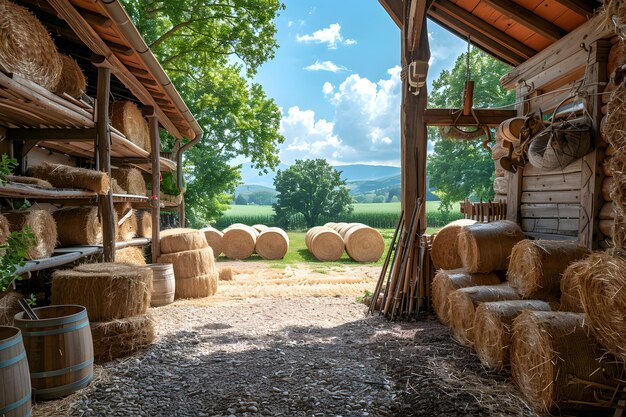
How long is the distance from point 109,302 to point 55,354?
3.55 ft

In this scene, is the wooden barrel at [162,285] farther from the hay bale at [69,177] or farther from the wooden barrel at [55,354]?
the wooden barrel at [55,354]

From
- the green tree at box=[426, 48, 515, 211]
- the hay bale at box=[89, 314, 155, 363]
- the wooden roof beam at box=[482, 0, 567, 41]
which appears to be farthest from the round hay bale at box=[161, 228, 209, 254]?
the green tree at box=[426, 48, 515, 211]

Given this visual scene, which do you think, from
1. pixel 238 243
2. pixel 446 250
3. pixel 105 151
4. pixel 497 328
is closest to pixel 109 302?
pixel 105 151

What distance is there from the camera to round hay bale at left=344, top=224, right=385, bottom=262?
14117 millimetres

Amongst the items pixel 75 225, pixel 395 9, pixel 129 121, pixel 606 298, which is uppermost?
pixel 395 9

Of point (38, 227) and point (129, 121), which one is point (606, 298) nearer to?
point (38, 227)

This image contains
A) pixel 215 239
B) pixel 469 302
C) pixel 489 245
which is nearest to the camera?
pixel 469 302

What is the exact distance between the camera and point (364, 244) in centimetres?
1412

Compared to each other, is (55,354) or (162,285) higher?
(55,354)

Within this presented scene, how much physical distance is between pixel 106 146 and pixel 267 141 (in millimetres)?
13846

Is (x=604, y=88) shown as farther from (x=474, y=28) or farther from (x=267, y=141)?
(x=267, y=141)

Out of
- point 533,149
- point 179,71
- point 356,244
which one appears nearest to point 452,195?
point 356,244

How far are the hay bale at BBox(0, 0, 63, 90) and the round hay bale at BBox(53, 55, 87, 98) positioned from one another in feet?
2.89

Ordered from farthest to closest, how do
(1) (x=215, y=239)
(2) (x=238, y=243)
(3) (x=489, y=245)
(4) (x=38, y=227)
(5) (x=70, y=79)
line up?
1. (1) (x=215, y=239)
2. (2) (x=238, y=243)
3. (5) (x=70, y=79)
4. (3) (x=489, y=245)
5. (4) (x=38, y=227)
